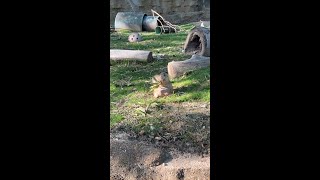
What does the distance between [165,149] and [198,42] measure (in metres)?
Answer: 4.00

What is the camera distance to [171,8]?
12383 millimetres

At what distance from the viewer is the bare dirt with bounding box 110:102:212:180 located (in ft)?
11.3

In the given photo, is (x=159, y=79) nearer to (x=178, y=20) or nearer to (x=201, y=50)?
(x=201, y=50)

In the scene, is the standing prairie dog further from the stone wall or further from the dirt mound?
the stone wall

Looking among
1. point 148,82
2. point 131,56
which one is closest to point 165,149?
point 148,82

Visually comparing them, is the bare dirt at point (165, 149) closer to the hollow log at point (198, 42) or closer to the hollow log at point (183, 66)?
the hollow log at point (183, 66)

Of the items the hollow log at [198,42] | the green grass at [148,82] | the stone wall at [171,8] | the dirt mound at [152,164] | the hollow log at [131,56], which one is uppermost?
the stone wall at [171,8]

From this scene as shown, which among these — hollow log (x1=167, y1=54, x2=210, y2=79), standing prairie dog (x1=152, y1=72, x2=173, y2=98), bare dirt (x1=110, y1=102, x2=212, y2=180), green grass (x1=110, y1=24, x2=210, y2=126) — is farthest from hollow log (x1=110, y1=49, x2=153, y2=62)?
bare dirt (x1=110, y1=102, x2=212, y2=180)

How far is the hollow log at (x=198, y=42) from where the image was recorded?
6.93m

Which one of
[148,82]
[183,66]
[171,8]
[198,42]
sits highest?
[171,8]

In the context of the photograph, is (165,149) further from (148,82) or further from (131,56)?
(131,56)

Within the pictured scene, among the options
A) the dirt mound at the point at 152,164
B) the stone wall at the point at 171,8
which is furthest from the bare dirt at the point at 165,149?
the stone wall at the point at 171,8

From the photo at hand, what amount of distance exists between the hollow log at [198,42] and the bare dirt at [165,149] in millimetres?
2427
